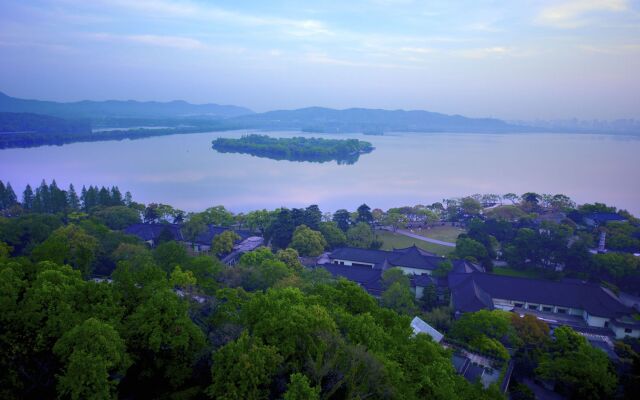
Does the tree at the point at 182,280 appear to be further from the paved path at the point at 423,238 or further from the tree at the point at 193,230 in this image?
the paved path at the point at 423,238

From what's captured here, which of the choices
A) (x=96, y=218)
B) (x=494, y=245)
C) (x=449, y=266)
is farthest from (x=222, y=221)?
(x=494, y=245)

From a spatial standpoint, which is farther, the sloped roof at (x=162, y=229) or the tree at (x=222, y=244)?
the sloped roof at (x=162, y=229)

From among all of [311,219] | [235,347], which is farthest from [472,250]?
[235,347]

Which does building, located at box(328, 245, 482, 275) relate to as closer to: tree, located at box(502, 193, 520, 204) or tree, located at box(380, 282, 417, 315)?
tree, located at box(380, 282, 417, 315)

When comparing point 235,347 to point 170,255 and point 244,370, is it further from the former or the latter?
point 170,255

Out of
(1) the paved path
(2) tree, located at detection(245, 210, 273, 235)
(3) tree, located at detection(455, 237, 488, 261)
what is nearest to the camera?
(3) tree, located at detection(455, 237, 488, 261)

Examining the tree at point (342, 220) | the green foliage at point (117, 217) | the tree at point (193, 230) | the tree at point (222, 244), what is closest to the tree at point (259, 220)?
the tree at point (193, 230)

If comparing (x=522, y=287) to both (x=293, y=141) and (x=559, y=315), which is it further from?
(x=293, y=141)

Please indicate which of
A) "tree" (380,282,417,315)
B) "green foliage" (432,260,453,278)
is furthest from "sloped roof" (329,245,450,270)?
"tree" (380,282,417,315)
